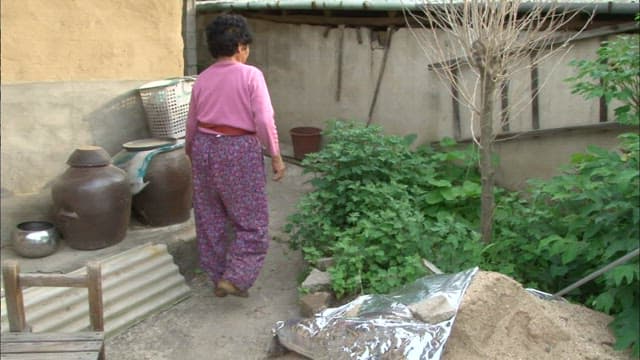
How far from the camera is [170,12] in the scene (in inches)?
224

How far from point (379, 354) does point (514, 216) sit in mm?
2187

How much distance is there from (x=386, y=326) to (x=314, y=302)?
889 mm

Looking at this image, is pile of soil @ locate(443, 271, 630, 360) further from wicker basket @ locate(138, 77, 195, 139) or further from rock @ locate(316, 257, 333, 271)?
wicker basket @ locate(138, 77, 195, 139)

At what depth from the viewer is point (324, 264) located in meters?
4.79

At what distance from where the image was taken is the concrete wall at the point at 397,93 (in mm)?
6523

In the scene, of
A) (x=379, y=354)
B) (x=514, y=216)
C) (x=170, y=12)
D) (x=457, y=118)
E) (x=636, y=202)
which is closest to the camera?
(x=379, y=354)

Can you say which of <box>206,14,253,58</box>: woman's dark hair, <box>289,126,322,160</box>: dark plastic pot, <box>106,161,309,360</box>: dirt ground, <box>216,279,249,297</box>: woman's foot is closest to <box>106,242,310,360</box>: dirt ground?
<box>106,161,309,360</box>: dirt ground

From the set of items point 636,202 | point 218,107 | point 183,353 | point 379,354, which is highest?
point 218,107

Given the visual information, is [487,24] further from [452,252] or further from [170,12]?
[170,12]

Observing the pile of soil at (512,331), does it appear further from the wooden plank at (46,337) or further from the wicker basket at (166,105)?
the wicker basket at (166,105)

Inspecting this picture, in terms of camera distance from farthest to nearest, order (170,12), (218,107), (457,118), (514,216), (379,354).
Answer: (457,118) < (170,12) < (514,216) < (218,107) < (379,354)

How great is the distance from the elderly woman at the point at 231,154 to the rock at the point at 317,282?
37 cm

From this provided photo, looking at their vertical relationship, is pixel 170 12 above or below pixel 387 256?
above

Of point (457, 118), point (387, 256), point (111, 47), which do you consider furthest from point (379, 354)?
point (457, 118)
